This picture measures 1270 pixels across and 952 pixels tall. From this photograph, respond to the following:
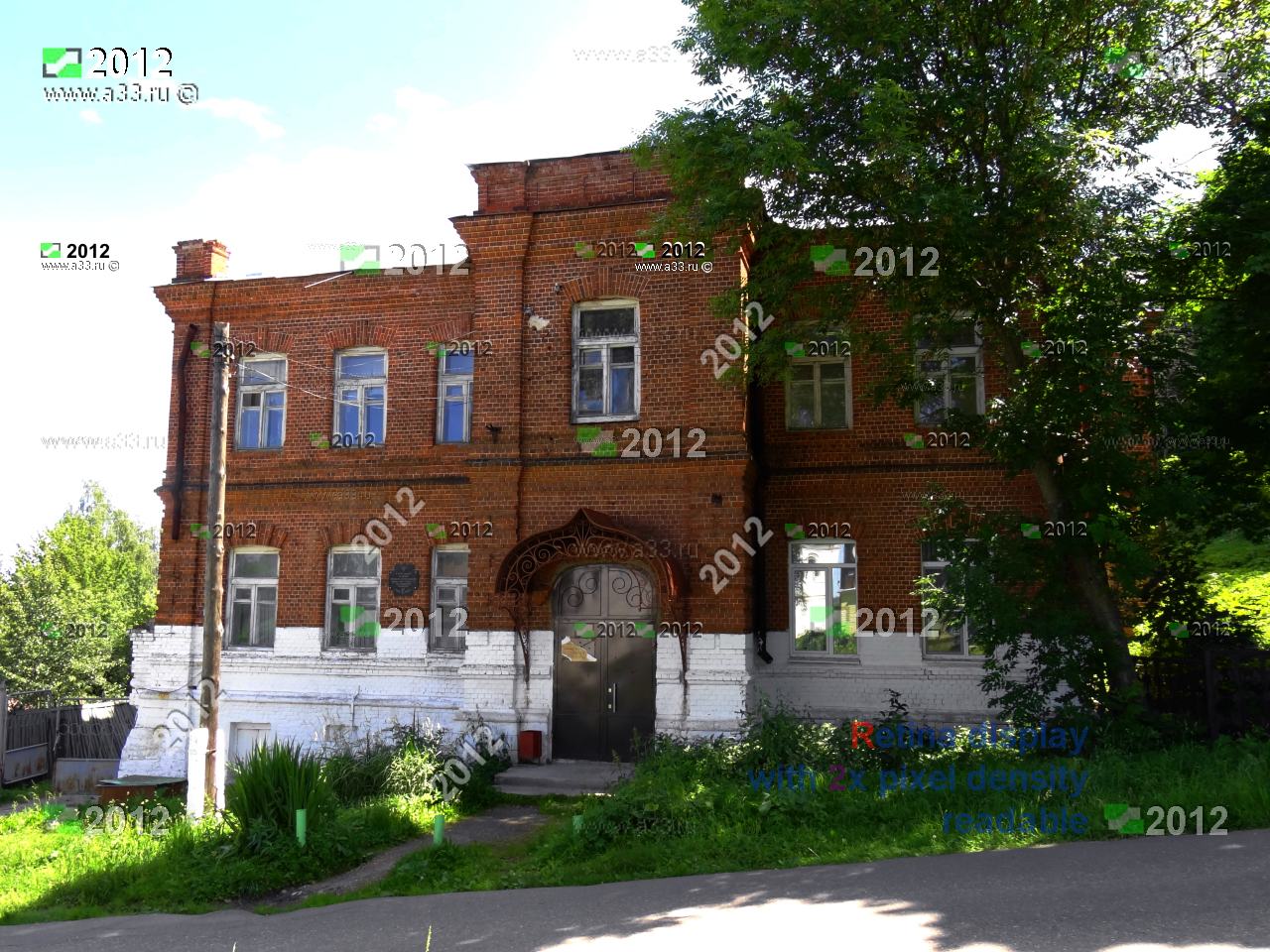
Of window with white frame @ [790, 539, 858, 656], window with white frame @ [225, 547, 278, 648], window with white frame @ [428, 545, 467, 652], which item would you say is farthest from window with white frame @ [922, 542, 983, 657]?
window with white frame @ [225, 547, 278, 648]

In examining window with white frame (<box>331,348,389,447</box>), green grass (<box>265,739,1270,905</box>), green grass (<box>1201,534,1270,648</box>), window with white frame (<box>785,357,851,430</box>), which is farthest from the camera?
window with white frame (<box>331,348,389,447</box>)

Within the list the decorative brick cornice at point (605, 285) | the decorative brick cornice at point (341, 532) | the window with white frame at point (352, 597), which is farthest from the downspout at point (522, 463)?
the decorative brick cornice at point (341, 532)

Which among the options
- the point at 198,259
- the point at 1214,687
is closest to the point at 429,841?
the point at 1214,687

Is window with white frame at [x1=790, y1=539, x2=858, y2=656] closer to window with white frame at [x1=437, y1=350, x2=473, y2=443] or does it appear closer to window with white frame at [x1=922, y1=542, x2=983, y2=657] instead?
window with white frame at [x1=922, y1=542, x2=983, y2=657]

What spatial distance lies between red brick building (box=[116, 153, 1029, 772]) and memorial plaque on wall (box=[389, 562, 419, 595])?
0.05 meters

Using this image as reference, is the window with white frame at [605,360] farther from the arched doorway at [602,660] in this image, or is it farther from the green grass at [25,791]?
the green grass at [25,791]

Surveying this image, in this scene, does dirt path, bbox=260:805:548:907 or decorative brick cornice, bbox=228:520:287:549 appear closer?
dirt path, bbox=260:805:548:907

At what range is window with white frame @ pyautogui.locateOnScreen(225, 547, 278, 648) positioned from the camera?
593 inches

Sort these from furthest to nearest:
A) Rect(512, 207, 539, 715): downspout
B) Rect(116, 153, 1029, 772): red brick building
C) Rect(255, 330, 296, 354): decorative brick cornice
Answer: Rect(255, 330, 296, 354): decorative brick cornice → Rect(512, 207, 539, 715): downspout → Rect(116, 153, 1029, 772): red brick building

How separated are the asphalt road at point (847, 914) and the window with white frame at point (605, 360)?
7122 mm

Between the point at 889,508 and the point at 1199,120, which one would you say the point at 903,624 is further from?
the point at 1199,120

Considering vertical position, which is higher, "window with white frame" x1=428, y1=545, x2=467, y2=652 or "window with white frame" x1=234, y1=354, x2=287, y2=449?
"window with white frame" x1=234, y1=354, x2=287, y2=449

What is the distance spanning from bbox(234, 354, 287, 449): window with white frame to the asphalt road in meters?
9.11

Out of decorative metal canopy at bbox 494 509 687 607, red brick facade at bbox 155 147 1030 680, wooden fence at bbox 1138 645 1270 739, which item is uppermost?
red brick facade at bbox 155 147 1030 680
